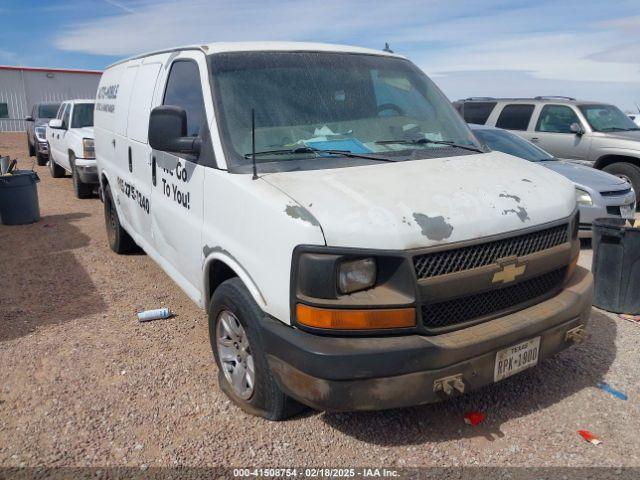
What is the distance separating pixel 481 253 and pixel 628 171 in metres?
8.68

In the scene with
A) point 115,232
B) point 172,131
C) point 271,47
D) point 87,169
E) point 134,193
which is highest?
point 271,47

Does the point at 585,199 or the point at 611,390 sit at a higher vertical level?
the point at 585,199

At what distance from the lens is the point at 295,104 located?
3561 millimetres

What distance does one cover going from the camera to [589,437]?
3150mm

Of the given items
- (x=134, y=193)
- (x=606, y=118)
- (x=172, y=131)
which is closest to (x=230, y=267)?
(x=172, y=131)

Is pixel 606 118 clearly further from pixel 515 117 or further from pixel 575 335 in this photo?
pixel 575 335

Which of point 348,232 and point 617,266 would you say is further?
point 617,266

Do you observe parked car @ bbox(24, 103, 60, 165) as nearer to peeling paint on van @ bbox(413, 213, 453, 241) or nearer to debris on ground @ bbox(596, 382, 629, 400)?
peeling paint on van @ bbox(413, 213, 453, 241)

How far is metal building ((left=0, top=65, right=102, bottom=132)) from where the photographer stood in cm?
3033

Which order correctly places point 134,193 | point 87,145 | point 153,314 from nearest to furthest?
point 153,314, point 134,193, point 87,145

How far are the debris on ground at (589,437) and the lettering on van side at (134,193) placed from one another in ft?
11.9

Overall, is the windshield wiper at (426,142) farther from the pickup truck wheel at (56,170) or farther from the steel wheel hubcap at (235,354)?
the pickup truck wheel at (56,170)

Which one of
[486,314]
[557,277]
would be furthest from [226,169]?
[557,277]

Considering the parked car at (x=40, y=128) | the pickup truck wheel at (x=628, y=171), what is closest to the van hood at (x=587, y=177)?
the pickup truck wheel at (x=628, y=171)
